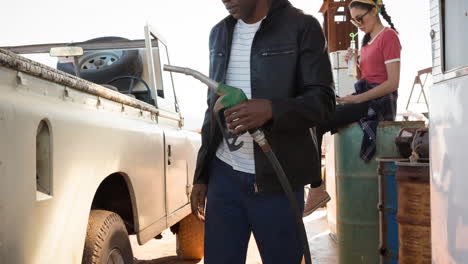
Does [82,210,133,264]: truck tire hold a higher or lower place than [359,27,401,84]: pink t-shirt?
lower

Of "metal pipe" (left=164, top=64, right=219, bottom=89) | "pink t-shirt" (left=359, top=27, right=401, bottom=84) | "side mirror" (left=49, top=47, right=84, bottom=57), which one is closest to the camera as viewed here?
"metal pipe" (left=164, top=64, right=219, bottom=89)

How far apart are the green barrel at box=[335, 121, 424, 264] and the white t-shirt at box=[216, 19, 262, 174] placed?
216 centimetres

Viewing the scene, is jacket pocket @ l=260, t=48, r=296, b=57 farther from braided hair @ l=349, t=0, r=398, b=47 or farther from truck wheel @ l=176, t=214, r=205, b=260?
truck wheel @ l=176, t=214, r=205, b=260

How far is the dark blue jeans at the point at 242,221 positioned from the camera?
210 cm

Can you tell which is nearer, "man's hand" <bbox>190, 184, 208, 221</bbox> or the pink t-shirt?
"man's hand" <bbox>190, 184, 208, 221</bbox>

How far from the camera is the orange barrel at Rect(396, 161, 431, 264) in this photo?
3.23m

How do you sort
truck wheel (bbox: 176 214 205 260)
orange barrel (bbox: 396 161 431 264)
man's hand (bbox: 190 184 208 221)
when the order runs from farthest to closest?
truck wheel (bbox: 176 214 205 260), orange barrel (bbox: 396 161 431 264), man's hand (bbox: 190 184 208 221)

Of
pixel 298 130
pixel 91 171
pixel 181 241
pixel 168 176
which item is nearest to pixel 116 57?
pixel 168 176

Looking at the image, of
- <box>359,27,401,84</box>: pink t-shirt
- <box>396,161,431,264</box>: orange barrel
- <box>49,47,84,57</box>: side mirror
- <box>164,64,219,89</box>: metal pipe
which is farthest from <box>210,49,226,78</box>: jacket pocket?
<box>359,27,401,84</box>: pink t-shirt

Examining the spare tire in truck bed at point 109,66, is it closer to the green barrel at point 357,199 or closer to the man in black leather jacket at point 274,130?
the green barrel at point 357,199

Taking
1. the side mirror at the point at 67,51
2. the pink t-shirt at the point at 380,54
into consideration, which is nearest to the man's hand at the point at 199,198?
the side mirror at the point at 67,51

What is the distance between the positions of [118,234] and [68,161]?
647 mm

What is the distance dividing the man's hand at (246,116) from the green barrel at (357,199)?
246 cm

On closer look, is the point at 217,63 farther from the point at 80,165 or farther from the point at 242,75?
the point at 80,165
